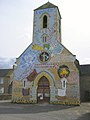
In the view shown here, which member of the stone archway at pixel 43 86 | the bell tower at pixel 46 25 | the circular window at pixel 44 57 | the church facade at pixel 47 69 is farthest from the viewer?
the bell tower at pixel 46 25

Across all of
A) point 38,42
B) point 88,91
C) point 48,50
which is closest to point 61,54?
point 48,50

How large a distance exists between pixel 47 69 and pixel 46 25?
7.94 metres

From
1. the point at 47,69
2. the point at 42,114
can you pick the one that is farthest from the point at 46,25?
the point at 42,114

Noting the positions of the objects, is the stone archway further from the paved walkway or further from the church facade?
the paved walkway

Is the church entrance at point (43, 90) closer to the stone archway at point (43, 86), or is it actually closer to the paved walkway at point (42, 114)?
the stone archway at point (43, 86)

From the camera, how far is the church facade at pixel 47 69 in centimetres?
3033

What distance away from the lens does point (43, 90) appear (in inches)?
1257

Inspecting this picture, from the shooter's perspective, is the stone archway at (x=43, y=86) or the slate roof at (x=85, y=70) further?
the slate roof at (x=85, y=70)

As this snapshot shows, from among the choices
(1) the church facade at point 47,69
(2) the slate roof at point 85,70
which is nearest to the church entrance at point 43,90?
(1) the church facade at point 47,69

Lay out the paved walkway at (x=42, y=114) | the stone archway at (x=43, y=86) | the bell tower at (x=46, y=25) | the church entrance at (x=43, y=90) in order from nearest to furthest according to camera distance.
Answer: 1. the paved walkway at (x=42, y=114)
2. the stone archway at (x=43, y=86)
3. the church entrance at (x=43, y=90)
4. the bell tower at (x=46, y=25)

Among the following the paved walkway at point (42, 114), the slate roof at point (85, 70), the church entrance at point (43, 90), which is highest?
the slate roof at point (85, 70)

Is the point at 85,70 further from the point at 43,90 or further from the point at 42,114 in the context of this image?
the point at 42,114

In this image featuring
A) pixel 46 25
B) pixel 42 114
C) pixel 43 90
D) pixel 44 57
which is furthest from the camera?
pixel 46 25

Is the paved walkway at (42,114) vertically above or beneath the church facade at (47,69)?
beneath
